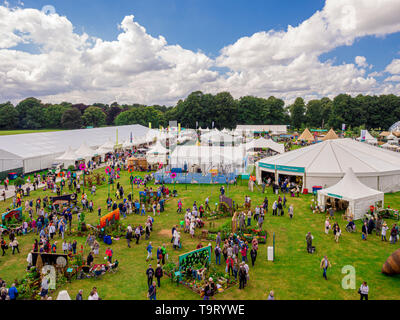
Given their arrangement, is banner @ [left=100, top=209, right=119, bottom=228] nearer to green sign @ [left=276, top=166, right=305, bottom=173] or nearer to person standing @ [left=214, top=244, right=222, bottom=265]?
person standing @ [left=214, top=244, right=222, bottom=265]

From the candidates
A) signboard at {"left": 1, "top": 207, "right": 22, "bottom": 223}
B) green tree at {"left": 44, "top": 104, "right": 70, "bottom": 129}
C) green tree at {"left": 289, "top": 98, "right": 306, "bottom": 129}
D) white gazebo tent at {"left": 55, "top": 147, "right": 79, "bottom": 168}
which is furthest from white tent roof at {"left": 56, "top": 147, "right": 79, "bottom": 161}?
green tree at {"left": 289, "top": 98, "right": 306, "bottom": 129}

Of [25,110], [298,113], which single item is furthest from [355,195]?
[25,110]

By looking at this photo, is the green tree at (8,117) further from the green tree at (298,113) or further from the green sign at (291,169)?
the green sign at (291,169)

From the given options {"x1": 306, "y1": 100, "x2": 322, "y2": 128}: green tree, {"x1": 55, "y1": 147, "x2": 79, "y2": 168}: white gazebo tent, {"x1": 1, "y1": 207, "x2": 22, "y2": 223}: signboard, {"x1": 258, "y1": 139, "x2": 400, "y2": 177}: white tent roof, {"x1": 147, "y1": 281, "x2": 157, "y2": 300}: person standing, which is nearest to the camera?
{"x1": 147, "y1": 281, "x2": 157, "y2": 300}: person standing

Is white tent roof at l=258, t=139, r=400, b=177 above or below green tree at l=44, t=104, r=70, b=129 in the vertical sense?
below

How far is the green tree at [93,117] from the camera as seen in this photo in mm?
101875

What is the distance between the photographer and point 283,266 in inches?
481

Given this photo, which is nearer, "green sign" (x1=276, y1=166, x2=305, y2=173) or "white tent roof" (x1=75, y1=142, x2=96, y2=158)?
"green sign" (x1=276, y1=166, x2=305, y2=173)

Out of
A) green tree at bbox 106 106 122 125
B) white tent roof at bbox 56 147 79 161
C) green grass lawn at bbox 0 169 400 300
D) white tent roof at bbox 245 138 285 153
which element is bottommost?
green grass lawn at bbox 0 169 400 300

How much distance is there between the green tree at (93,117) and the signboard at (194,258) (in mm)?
98227

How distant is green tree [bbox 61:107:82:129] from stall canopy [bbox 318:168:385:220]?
9146 cm

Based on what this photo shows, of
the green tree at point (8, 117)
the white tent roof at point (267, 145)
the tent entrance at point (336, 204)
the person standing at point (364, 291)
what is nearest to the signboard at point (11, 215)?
the person standing at point (364, 291)

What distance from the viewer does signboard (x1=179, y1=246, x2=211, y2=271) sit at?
1150 cm

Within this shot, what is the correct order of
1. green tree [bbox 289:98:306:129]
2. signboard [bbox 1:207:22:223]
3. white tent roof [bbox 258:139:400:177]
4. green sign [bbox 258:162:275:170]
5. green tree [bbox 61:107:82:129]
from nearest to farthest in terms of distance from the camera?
signboard [bbox 1:207:22:223], white tent roof [bbox 258:139:400:177], green sign [bbox 258:162:275:170], green tree [bbox 61:107:82:129], green tree [bbox 289:98:306:129]
